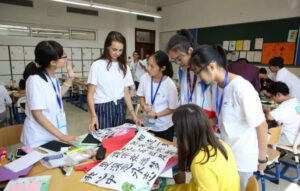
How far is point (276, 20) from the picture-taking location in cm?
499

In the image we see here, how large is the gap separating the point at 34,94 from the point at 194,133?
3.52 ft

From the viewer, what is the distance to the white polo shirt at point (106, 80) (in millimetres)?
1744

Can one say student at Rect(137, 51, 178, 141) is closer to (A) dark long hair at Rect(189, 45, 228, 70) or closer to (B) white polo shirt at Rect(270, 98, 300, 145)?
(A) dark long hair at Rect(189, 45, 228, 70)

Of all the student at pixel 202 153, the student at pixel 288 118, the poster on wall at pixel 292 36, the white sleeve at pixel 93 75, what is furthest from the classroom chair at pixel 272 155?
the poster on wall at pixel 292 36

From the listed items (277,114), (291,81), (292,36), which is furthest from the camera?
(292,36)

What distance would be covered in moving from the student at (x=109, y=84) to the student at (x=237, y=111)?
2.57 ft

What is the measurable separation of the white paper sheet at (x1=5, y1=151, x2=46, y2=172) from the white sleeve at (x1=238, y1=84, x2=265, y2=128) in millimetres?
1199

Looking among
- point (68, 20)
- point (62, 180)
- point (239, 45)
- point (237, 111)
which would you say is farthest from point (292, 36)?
point (68, 20)

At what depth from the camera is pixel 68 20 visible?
22.0 feet

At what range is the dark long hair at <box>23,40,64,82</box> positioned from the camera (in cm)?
142

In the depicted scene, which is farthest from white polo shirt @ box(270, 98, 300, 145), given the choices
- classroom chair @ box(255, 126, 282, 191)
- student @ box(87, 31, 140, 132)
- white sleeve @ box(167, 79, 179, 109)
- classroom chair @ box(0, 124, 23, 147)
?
classroom chair @ box(0, 124, 23, 147)

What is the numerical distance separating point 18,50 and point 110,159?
6.18 m

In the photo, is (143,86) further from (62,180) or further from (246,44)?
(246,44)

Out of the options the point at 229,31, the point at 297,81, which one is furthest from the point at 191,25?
the point at 297,81
